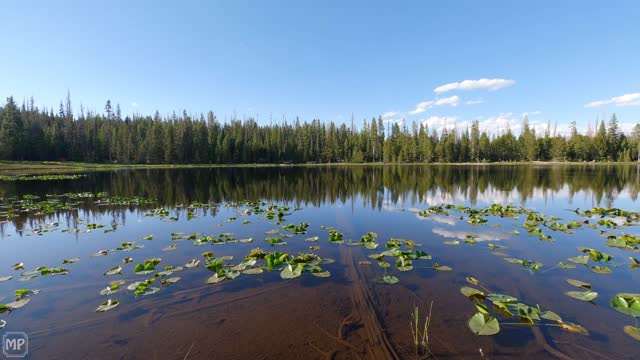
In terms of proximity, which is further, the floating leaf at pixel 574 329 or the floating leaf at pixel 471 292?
the floating leaf at pixel 471 292

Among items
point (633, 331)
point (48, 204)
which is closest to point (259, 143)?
point (48, 204)

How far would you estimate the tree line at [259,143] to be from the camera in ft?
260

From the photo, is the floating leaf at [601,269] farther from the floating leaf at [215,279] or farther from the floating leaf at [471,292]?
the floating leaf at [215,279]

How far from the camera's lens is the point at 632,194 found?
22844 millimetres

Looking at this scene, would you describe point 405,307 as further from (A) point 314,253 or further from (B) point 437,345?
(A) point 314,253

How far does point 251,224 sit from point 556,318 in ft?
36.2

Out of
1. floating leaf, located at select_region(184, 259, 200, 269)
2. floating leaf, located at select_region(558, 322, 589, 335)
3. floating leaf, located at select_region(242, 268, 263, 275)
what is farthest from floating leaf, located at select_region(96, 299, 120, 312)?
floating leaf, located at select_region(558, 322, 589, 335)

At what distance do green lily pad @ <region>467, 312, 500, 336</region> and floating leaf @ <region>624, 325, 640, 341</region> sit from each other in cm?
230

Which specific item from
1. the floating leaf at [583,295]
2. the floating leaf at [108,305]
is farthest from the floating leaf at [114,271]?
the floating leaf at [583,295]

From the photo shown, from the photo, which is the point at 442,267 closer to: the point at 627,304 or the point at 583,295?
the point at 583,295

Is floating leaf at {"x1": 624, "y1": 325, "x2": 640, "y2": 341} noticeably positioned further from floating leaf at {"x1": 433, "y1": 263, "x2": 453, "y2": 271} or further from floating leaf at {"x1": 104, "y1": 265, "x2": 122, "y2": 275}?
floating leaf at {"x1": 104, "y1": 265, "x2": 122, "y2": 275}

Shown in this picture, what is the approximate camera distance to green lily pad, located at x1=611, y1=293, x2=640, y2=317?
18.3 ft

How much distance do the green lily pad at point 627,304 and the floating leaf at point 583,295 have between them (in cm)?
30

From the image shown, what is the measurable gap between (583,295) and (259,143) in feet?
320
